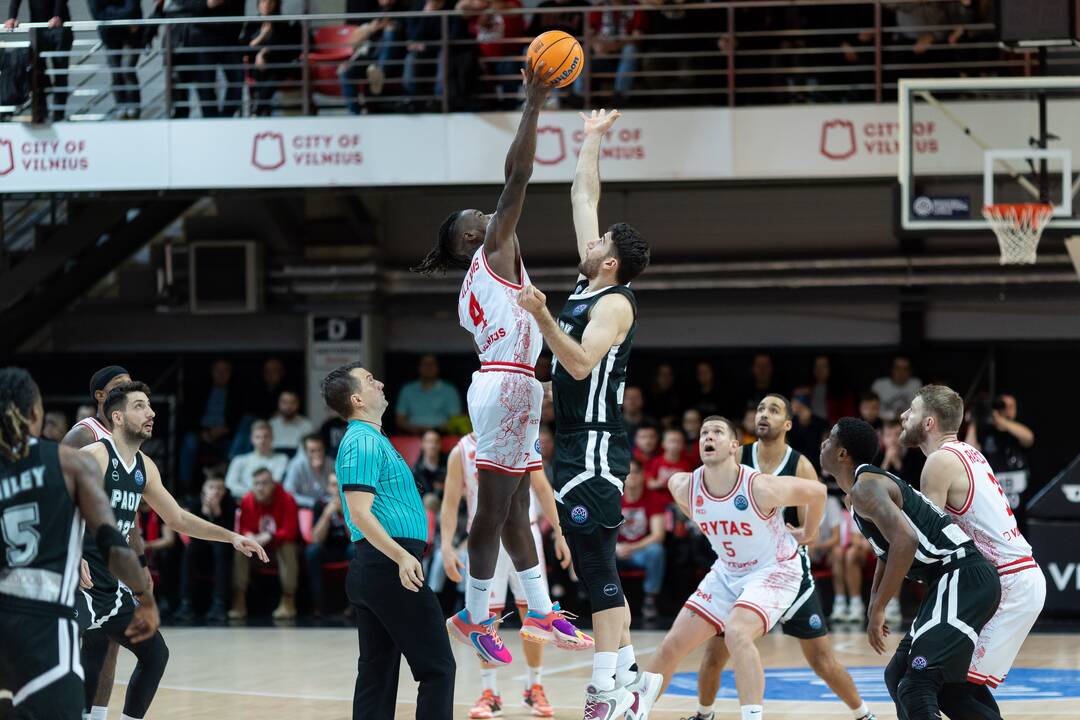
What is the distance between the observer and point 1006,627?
624 cm

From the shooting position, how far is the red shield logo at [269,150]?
44.1 ft

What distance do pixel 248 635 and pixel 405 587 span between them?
7.67m

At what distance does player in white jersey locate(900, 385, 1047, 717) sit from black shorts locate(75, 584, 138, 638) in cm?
370

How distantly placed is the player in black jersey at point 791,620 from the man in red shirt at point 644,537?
495 centimetres

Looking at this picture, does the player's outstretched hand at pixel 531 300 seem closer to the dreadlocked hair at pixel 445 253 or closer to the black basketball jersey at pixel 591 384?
the black basketball jersey at pixel 591 384

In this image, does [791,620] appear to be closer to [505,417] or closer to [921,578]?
[921,578]

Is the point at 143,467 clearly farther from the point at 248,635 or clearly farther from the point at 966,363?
the point at 966,363

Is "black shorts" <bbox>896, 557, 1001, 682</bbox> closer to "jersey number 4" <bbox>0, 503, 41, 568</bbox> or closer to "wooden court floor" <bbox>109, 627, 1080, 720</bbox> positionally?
"wooden court floor" <bbox>109, 627, 1080, 720</bbox>

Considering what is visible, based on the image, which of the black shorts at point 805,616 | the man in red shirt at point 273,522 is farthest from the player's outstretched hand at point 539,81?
the man in red shirt at point 273,522

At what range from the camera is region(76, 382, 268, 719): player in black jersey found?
6.75m

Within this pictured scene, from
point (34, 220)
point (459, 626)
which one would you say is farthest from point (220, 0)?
point (459, 626)

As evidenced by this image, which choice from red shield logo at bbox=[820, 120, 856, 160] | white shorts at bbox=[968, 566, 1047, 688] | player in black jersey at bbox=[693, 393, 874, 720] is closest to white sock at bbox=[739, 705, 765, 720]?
player in black jersey at bbox=[693, 393, 874, 720]

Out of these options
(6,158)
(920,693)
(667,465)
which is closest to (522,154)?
(920,693)

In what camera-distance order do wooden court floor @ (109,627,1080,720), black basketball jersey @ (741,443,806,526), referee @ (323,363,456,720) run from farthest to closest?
wooden court floor @ (109,627,1080,720)
black basketball jersey @ (741,443,806,526)
referee @ (323,363,456,720)
